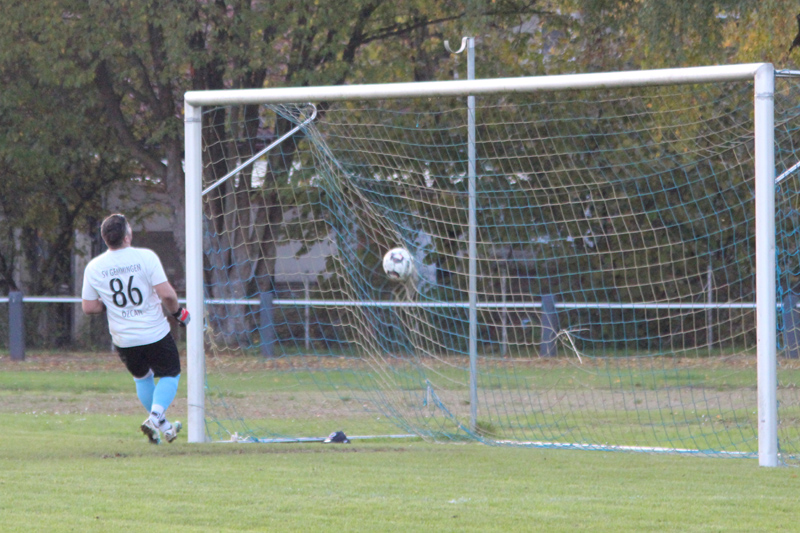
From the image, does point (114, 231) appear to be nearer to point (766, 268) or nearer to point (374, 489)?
point (374, 489)

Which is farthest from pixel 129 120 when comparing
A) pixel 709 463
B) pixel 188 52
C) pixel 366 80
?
pixel 709 463

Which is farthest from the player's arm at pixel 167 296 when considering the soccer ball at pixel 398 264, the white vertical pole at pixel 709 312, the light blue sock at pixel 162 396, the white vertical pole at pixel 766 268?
the white vertical pole at pixel 709 312

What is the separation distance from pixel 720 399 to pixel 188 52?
9880mm

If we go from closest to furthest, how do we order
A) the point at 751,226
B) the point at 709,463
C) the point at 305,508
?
the point at 305,508 < the point at 709,463 < the point at 751,226

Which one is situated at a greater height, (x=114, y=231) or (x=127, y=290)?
(x=114, y=231)

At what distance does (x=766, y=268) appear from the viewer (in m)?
6.92

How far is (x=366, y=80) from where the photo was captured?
17.7 meters

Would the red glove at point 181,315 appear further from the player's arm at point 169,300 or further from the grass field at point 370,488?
the grass field at point 370,488

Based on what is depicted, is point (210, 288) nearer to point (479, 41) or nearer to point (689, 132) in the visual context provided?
point (479, 41)

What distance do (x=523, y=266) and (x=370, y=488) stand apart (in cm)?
1131

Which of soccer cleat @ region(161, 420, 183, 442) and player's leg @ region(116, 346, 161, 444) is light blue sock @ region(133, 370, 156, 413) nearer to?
player's leg @ region(116, 346, 161, 444)

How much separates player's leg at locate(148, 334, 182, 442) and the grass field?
17 centimetres

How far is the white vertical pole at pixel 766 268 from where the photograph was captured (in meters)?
6.91

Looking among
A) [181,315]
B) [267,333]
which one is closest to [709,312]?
[267,333]
